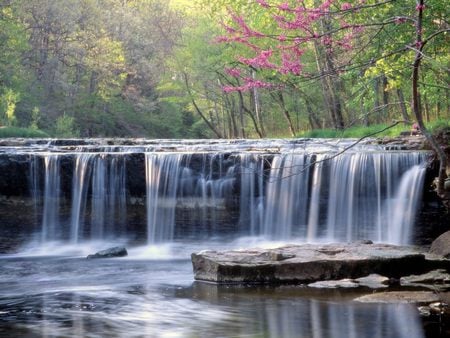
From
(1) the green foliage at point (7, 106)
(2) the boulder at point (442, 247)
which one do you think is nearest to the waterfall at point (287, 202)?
(2) the boulder at point (442, 247)

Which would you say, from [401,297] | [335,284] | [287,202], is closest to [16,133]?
[287,202]

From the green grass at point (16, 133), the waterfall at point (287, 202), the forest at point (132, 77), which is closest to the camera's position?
the waterfall at point (287, 202)

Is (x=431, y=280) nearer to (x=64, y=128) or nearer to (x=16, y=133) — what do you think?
(x=16, y=133)

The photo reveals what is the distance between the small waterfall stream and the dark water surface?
12.5ft

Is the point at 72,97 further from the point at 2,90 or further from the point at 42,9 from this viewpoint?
the point at 2,90

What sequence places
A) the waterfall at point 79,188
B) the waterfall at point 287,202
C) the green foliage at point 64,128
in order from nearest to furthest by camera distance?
the waterfall at point 287,202, the waterfall at point 79,188, the green foliage at point 64,128

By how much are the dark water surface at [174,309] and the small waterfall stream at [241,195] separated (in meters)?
3.81

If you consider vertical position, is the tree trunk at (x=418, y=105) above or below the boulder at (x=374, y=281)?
above

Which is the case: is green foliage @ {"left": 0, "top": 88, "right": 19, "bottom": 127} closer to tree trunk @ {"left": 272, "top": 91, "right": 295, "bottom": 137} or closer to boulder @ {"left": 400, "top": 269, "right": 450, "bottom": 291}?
tree trunk @ {"left": 272, "top": 91, "right": 295, "bottom": 137}

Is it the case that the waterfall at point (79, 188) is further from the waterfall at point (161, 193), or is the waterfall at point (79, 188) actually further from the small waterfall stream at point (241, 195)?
the waterfall at point (161, 193)

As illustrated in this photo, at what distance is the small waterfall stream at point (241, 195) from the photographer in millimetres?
15055

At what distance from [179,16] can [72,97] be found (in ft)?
52.0

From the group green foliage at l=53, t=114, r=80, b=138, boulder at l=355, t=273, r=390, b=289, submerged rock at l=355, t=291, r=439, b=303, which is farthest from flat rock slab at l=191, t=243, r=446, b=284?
green foliage at l=53, t=114, r=80, b=138

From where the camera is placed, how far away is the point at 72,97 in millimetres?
52906
